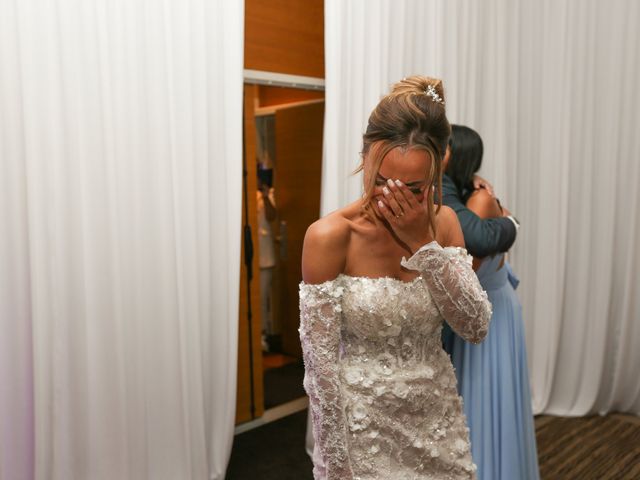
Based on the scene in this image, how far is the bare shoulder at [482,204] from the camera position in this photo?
89.4 inches

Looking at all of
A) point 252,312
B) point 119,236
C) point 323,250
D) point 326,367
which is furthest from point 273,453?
point 323,250

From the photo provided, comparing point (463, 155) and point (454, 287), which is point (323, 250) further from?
point (463, 155)

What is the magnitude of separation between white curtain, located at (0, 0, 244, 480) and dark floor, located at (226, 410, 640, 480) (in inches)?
16.7

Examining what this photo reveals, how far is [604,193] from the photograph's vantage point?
3.87 meters

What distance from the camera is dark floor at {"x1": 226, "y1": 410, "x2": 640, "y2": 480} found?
10.1 ft

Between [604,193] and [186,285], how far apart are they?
2789 mm

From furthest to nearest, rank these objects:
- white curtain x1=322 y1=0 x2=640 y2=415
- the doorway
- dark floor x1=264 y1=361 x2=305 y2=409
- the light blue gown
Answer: the doorway
dark floor x1=264 y1=361 x2=305 y2=409
white curtain x1=322 y1=0 x2=640 y2=415
the light blue gown

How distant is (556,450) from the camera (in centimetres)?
337

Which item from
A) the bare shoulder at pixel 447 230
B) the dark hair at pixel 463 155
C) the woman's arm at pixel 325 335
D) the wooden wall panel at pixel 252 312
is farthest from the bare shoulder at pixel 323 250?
the wooden wall panel at pixel 252 312

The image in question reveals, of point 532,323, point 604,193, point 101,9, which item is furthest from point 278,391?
point 101,9

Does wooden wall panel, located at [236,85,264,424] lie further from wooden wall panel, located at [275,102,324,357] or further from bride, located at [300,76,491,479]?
bride, located at [300,76,491,479]

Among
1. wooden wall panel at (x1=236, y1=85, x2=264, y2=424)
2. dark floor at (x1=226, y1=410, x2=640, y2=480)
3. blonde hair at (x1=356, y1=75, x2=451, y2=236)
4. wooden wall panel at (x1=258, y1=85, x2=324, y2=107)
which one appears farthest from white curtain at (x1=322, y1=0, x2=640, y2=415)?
blonde hair at (x1=356, y1=75, x2=451, y2=236)

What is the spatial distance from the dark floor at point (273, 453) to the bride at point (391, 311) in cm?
173

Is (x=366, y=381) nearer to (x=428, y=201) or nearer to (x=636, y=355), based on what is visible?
(x=428, y=201)
